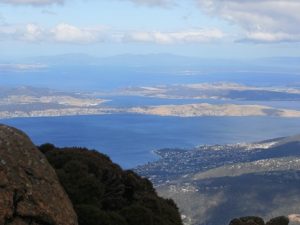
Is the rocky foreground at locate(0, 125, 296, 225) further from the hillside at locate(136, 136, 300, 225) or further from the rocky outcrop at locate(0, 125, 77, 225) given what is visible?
the hillside at locate(136, 136, 300, 225)

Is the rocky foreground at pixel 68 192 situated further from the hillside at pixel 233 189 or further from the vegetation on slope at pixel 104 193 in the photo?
the hillside at pixel 233 189

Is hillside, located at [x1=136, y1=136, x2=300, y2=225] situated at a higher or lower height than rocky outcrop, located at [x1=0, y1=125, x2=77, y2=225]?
lower

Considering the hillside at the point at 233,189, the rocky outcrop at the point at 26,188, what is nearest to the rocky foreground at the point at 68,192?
the rocky outcrop at the point at 26,188

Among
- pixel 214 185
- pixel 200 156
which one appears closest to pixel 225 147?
pixel 200 156

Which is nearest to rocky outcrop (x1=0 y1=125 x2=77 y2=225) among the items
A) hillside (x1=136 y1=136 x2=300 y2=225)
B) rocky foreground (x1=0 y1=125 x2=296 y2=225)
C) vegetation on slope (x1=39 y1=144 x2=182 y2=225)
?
rocky foreground (x1=0 y1=125 x2=296 y2=225)

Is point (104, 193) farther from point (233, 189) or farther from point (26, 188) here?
point (233, 189)

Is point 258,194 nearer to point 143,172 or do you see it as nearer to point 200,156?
point 143,172
